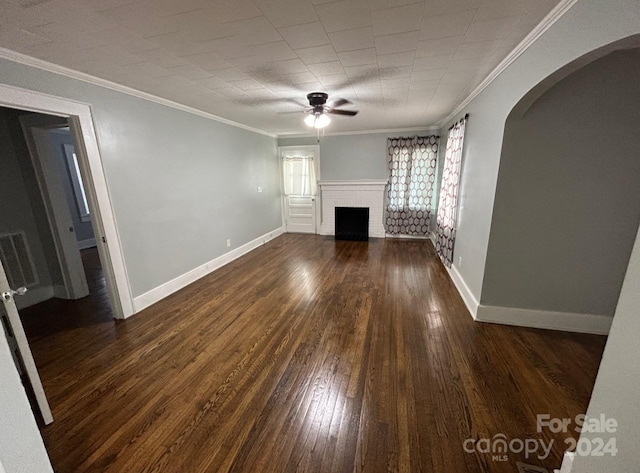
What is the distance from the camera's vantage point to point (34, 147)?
112 inches

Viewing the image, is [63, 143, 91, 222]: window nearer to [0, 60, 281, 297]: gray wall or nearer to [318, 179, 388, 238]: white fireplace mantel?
[0, 60, 281, 297]: gray wall

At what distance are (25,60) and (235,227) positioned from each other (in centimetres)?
300

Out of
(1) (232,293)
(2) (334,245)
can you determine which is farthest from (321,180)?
(1) (232,293)

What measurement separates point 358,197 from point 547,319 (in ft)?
13.3

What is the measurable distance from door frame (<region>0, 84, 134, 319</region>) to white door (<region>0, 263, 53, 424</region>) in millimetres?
1101

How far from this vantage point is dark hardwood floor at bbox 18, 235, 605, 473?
137 cm

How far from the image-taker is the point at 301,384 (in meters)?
1.82

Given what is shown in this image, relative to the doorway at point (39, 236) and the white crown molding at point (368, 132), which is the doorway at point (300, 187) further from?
the doorway at point (39, 236)

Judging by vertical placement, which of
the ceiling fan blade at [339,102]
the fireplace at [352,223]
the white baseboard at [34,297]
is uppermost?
the ceiling fan blade at [339,102]

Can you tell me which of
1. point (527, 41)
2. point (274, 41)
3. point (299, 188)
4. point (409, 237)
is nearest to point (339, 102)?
point (274, 41)

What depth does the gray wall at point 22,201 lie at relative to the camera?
2.85m

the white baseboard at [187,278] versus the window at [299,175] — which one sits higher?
the window at [299,175]

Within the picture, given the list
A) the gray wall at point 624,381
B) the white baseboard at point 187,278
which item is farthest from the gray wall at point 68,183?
the gray wall at point 624,381

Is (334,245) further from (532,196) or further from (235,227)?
(532,196)
